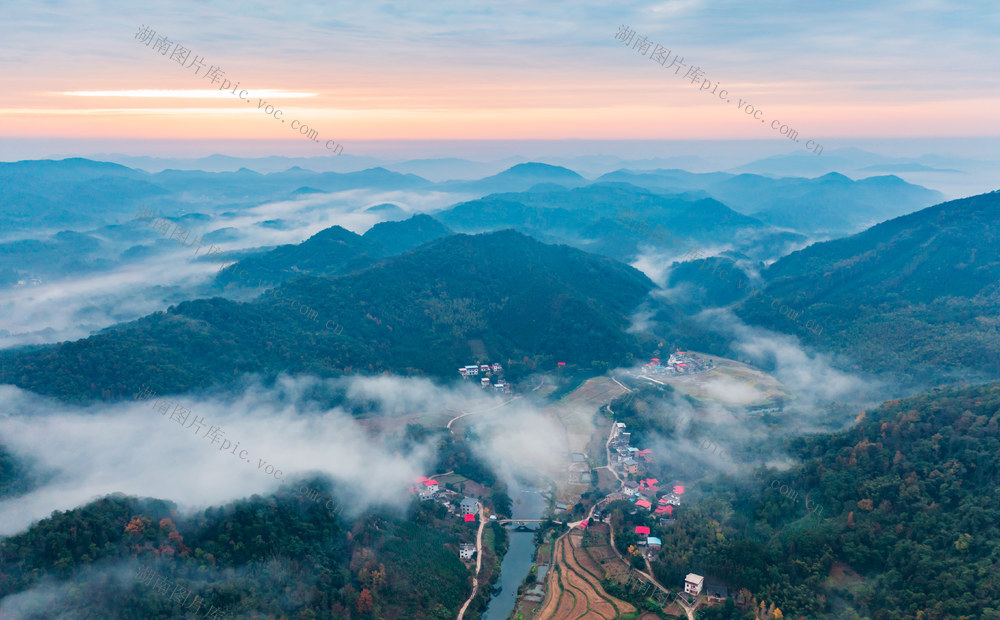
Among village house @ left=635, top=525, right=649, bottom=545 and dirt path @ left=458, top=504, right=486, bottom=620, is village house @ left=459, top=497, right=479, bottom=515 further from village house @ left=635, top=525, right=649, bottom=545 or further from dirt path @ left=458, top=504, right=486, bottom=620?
village house @ left=635, top=525, right=649, bottom=545

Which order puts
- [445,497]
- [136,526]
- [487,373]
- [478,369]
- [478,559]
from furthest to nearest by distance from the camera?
1. [478,369]
2. [487,373]
3. [445,497]
4. [478,559]
5. [136,526]

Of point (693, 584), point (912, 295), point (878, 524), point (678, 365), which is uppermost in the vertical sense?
point (912, 295)

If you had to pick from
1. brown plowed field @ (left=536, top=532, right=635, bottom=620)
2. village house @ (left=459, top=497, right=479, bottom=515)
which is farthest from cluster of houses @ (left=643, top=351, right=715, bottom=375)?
brown plowed field @ (left=536, top=532, right=635, bottom=620)

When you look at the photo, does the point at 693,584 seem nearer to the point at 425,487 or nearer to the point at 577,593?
the point at 577,593

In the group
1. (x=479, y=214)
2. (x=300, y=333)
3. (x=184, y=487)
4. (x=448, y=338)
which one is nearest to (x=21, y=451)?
(x=184, y=487)

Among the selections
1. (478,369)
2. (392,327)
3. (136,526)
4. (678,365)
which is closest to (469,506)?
(136,526)
